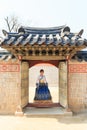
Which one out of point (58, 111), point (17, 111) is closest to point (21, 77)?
point (17, 111)

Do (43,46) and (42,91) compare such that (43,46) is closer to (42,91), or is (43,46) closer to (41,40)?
(41,40)

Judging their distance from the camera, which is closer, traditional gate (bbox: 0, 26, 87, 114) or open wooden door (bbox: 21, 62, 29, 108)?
traditional gate (bbox: 0, 26, 87, 114)

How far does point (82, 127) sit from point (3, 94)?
3.05 meters

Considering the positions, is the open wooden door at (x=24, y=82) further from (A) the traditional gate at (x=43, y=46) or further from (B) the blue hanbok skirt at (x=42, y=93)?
(B) the blue hanbok skirt at (x=42, y=93)

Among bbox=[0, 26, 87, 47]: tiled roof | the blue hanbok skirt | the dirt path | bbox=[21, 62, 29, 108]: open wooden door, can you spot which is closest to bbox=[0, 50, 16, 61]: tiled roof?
bbox=[21, 62, 29, 108]: open wooden door

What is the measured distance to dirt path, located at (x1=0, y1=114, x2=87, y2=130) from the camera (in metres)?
6.61

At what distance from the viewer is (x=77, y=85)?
27.4ft

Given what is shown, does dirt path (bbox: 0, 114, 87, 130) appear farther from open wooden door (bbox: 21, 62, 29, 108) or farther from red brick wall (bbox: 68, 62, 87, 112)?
open wooden door (bbox: 21, 62, 29, 108)

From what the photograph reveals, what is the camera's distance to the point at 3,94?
27.2ft

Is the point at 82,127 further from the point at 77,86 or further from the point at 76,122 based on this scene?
the point at 77,86

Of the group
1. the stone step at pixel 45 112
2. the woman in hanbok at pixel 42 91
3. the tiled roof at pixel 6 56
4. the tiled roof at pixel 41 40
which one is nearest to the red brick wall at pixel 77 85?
the stone step at pixel 45 112

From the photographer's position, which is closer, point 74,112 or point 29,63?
point 74,112

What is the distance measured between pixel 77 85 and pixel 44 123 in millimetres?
2000

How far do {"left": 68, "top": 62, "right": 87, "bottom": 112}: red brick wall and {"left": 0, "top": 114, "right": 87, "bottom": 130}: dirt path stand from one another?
49 centimetres
